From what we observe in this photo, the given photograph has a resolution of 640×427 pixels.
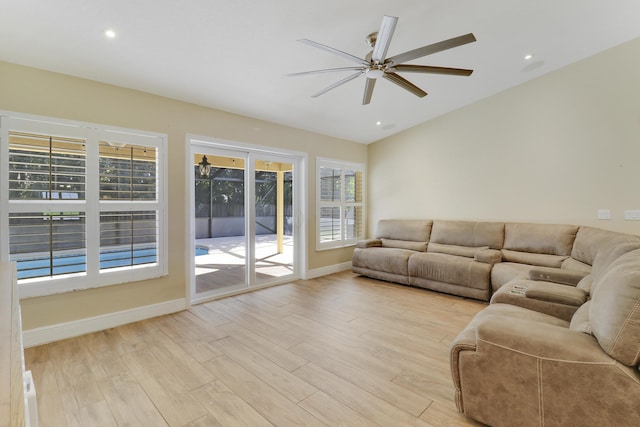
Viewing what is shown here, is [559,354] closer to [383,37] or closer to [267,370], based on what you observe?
[267,370]

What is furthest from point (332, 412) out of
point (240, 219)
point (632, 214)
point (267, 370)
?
point (632, 214)

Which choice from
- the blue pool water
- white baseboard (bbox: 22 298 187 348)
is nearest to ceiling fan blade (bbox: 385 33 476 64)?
the blue pool water

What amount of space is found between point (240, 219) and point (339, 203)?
2.11 m

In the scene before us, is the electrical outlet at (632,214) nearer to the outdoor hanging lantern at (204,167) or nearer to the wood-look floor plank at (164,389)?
the wood-look floor plank at (164,389)

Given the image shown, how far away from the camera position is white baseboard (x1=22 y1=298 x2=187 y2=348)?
2.79 metres

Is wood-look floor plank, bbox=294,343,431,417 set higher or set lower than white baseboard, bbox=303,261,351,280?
lower

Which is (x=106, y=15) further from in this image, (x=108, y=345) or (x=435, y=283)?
(x=435, y=283)

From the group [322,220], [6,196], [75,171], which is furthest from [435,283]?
[6,196]

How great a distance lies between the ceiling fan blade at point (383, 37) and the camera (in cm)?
192

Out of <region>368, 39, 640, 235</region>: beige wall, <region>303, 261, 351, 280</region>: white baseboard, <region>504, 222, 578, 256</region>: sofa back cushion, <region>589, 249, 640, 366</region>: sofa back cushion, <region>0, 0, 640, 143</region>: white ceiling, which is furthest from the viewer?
<region>303, 261, 351, 280</region>: white baseboard

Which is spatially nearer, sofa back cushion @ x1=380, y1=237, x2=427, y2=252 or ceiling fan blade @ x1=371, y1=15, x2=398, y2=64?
ceiling fan blade @ x1=371, y1=15, x2=398, y2=64

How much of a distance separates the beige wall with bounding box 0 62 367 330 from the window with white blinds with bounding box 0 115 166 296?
111 millimetres

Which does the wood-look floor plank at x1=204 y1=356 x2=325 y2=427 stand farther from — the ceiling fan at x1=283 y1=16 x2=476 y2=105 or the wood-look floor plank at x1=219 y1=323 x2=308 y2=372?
the ceiling fan at x1=283 y1=16 x2=476 y2=105

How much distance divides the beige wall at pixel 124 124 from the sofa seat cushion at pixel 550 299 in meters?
3.63
